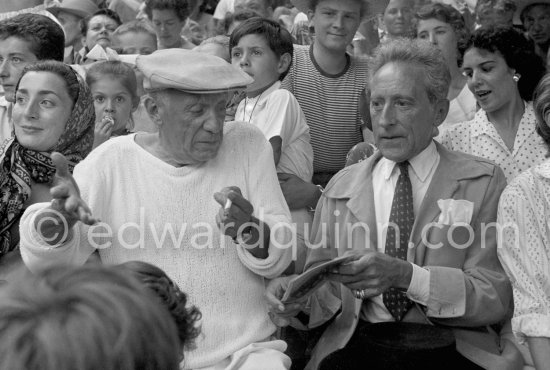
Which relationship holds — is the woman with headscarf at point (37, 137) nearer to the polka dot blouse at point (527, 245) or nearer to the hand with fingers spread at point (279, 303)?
the hand with fingers spread at point (279, 303)

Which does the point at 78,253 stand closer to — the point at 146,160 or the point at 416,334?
the point at 146,160

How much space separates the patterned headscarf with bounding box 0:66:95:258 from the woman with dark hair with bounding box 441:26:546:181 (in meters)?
1.66

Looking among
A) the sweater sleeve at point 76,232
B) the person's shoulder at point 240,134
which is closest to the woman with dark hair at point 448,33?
the person's shoulder at point 240,134

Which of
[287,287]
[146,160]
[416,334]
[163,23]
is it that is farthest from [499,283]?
[163,23]

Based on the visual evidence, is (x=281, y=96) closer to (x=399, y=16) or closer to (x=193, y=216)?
(x=193, y=216)

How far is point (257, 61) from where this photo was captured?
493 cm

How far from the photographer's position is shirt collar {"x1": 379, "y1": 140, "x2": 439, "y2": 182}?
364 cm

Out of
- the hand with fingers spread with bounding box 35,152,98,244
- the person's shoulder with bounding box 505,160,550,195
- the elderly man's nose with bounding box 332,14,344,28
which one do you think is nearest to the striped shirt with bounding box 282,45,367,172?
the elderly man's nose with bounding box 332,14,344,28

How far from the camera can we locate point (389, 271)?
10.7 ft

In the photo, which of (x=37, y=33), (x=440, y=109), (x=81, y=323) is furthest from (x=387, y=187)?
(x=81, y=323)

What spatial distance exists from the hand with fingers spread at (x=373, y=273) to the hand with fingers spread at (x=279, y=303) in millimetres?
176

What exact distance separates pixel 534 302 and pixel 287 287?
0.92 m

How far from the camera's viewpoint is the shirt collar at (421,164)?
364cm

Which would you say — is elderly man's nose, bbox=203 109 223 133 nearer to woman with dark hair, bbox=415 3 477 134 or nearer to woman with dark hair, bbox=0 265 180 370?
woman with dark hair, bbox=0 265 180 370
